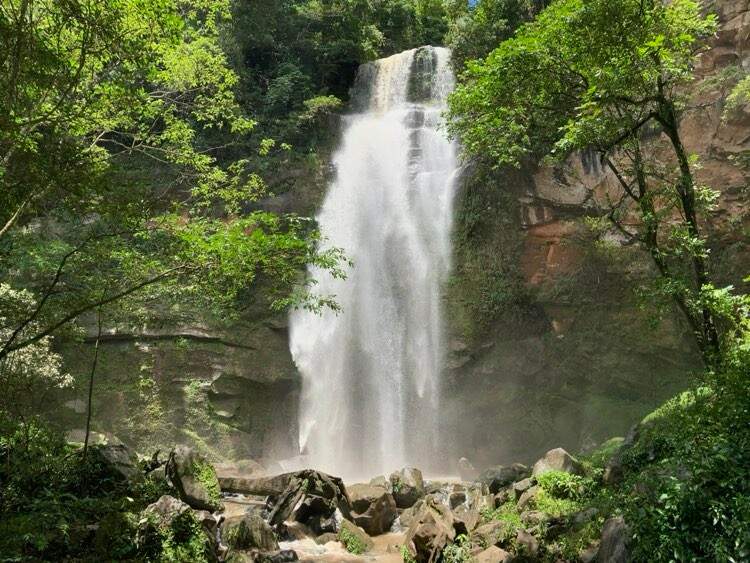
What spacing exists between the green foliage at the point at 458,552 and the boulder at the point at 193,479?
4470 mm

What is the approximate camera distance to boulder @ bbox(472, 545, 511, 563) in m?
7.44

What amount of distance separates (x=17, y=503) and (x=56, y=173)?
175 inches

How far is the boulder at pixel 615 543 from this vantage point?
5.62 meters

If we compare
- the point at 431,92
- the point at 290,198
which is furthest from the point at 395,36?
the point at 290,198

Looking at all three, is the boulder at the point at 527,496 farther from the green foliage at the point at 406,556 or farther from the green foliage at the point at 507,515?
the green foliage at the point at 406,556

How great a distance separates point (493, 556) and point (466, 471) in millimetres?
10567

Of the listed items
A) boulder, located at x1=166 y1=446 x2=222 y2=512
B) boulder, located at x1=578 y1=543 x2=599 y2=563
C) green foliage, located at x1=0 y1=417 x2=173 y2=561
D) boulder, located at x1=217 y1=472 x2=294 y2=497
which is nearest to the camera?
green foliage, located at x1=0 y1=417 x2=173 y2=561

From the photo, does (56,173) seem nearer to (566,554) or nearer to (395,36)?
(566,554)

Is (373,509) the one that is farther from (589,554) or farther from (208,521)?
(589,554)

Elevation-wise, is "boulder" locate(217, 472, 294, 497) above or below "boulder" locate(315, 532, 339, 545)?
above

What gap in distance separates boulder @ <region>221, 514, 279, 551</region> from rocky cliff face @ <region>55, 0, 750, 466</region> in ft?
29.6

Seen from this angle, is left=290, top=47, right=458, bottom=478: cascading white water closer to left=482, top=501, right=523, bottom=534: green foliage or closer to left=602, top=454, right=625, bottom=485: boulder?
left=482, top=501, right=523, bottom=534: green foliage

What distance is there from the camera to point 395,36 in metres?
31.2

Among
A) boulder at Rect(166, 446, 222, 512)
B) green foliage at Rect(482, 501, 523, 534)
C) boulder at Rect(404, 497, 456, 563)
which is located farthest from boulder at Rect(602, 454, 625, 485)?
boulder at Rect(166, 446, 222, 512)
